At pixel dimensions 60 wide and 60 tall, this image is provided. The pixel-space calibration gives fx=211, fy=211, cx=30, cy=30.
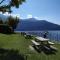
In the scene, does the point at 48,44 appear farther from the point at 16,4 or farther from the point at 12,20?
the point at 12,20

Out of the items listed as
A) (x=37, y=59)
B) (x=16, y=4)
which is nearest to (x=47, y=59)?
(x=37, y=59)

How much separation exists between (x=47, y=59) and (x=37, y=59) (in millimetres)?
738

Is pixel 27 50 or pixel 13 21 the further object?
pixel 13 21

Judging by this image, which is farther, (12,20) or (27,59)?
(12,20)

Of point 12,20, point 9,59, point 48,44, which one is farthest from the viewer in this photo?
point 12,20

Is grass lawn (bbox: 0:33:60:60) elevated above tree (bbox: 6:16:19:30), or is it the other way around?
tree (bbox: 6:16:19:30)

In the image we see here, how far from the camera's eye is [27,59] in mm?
13148

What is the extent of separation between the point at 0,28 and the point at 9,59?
1871 inches

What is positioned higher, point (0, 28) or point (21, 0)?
point (21, 0)

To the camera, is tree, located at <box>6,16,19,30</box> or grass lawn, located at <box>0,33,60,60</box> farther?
tree, located at <box>6,16,19,30</box>

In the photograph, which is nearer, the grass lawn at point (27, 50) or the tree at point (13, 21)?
the grass lawn at point (27, 50)

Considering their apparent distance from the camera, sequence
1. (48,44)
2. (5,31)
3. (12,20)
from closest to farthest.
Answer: (48,44)
(5,31)
(12,20)

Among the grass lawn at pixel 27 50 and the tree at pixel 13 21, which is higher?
the tree at pixel 13 21

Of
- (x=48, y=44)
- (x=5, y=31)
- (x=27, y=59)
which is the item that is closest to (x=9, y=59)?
(x=27, y=59)
